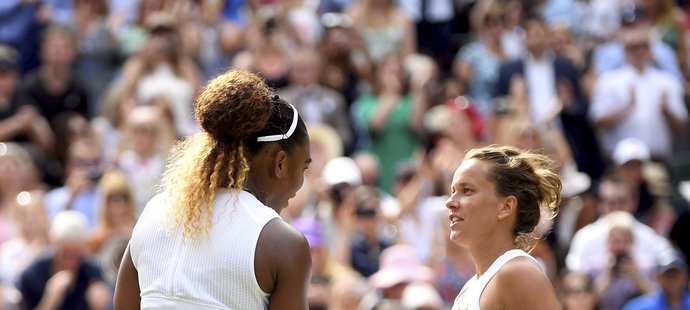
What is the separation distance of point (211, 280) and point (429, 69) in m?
8.70

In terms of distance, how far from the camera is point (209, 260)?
4.14m

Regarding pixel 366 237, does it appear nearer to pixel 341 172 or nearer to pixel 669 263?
pixel 341 172

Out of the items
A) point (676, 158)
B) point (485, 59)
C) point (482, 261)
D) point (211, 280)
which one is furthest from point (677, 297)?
point (211, 280)

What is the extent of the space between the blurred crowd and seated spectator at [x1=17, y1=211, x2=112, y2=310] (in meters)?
0.01

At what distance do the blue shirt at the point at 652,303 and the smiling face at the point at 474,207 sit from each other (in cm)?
512

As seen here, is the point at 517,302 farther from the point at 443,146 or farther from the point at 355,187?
the point at 443,146

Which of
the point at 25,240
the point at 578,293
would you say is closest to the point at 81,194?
the point at 25,240

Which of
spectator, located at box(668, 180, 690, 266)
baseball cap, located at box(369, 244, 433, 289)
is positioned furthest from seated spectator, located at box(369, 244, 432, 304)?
spectator, located at box(668, 180, 690, 266)

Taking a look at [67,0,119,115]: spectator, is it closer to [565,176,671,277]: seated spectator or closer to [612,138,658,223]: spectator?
[612,138,658,223]: spectator

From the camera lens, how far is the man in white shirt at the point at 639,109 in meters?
12.4

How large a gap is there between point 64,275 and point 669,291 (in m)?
3.87

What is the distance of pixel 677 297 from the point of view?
9398 mm

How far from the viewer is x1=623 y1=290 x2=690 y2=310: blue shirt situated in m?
9.31

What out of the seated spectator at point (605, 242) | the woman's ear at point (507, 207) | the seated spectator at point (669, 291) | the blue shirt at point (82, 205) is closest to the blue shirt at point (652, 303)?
the seated spectator at point (669, 291)
